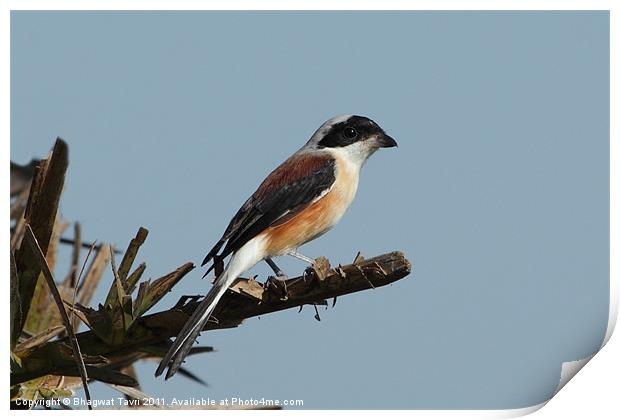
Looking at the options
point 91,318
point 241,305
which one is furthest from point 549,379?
point 91,318

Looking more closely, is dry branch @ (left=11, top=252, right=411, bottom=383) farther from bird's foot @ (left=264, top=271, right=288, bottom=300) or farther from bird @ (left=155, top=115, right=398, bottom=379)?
Result: bird @ (left=155, top=115, right=398, bottom=379)

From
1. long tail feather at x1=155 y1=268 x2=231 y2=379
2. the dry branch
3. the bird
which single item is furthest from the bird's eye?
long tail feather at x1=155 y1=268 x2=231 y2=379

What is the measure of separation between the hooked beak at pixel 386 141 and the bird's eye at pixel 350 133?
17 cm

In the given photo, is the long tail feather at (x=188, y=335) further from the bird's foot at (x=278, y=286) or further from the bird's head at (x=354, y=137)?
the bird's head at (x=354, y=137)

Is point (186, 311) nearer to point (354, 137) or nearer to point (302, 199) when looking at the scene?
point (302, 199)

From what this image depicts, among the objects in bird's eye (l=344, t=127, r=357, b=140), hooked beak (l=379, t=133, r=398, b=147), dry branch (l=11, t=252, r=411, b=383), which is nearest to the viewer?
dry branch (l=11, t=252, r=411, b=383)

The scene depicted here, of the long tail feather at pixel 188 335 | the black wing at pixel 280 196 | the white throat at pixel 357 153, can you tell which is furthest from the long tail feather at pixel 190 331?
the white throat at pixel 357 153

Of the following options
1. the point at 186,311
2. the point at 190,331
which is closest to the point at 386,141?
the point at 186,311

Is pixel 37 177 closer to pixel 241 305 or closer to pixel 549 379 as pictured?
pixel 241 305

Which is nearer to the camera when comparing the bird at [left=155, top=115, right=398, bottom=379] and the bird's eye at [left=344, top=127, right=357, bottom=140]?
the bird at [left=155, top=115, right=398, bottom=379]

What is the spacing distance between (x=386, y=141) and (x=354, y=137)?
21 cm

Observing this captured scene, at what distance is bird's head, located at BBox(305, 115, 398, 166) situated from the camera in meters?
4.01

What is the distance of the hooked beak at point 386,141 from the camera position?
395 cm

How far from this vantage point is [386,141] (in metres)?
3.97
